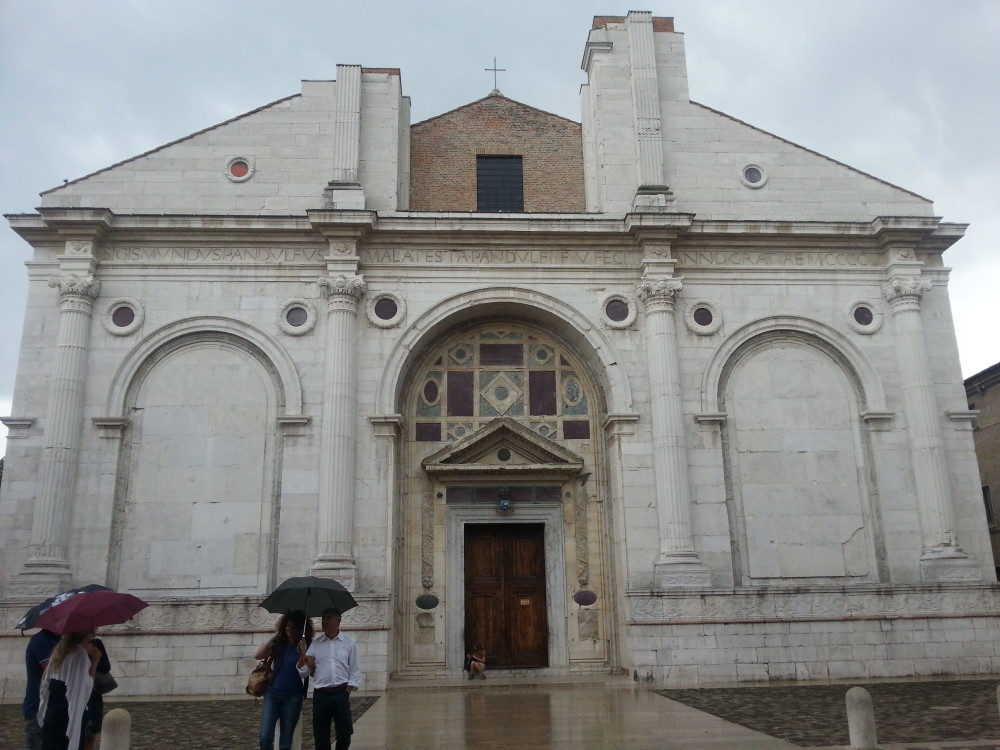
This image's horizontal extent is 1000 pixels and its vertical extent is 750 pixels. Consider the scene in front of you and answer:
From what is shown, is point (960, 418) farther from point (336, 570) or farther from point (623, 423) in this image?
point (336, 570)

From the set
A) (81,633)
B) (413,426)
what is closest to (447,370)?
(413,426)

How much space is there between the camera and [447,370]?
67.1ft

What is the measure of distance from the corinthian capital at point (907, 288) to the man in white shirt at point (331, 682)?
16109 mm

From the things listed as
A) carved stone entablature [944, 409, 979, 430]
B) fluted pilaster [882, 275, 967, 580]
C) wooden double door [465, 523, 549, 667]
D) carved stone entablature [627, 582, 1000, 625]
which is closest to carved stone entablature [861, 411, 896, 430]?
fluted pilaster [882, 275, 967, 580]

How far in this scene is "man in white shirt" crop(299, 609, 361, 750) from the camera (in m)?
8.52

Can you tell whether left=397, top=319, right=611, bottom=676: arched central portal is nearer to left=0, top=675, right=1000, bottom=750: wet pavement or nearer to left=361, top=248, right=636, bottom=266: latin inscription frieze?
left=361, top=248, right=636, bottom=266: latin inscription frieze

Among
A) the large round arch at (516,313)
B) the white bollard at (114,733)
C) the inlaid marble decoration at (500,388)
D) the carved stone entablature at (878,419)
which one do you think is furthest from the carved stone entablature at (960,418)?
the white bollard at (114,733)

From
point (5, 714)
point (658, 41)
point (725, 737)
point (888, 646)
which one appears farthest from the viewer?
point (658, 41)

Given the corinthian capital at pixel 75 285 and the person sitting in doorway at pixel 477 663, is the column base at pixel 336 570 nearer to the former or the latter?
the person sitting in doorway at pixel 477 663

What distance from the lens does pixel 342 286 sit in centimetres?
1903

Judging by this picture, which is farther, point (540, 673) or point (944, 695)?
point (540, 673)

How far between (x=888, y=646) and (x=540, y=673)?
702 cm

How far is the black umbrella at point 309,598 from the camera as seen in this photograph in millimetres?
9359

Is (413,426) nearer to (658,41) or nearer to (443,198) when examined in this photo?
(443,198)
